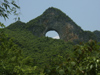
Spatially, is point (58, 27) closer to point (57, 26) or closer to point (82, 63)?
point (57, 26)

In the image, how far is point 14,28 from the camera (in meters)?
32.6

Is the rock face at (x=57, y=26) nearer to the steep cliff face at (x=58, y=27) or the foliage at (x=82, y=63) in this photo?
the steep cliff face at (x=58, y=27)

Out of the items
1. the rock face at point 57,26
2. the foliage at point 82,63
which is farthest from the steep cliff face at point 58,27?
the foliage at point 82,63

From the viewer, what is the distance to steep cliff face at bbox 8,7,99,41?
30566mm

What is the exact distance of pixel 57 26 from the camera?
31125mm

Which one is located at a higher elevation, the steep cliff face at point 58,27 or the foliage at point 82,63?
the steep cliff face at point 58,27

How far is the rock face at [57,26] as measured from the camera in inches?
1203

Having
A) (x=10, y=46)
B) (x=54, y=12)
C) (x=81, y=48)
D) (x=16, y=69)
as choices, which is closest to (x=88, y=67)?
(x=81, y=48)

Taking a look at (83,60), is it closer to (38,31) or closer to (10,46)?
(10,46)

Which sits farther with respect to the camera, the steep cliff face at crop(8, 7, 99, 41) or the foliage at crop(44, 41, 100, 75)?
the steep cliff face at crop(8, 7, 99, 41)

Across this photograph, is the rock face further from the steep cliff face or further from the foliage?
the foliage

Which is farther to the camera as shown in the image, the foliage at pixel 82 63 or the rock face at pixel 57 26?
the rock face at pixel 57 26

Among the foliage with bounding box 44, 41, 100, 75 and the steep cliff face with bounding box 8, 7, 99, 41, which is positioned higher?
the steep cliff face with bounding box 8, 7, 99, 41

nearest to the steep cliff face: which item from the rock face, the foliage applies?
the rock face
